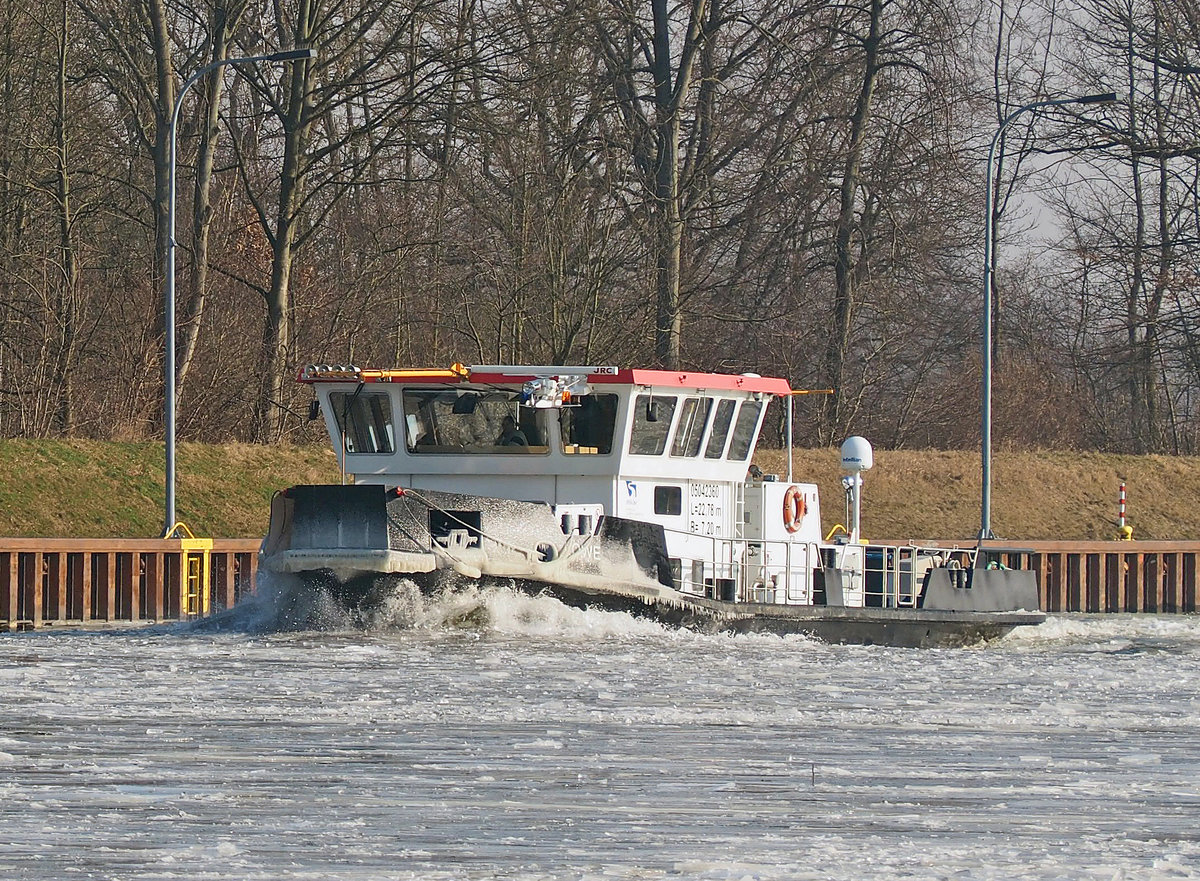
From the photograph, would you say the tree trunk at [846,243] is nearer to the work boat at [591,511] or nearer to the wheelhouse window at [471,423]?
the work boat at [591,511]

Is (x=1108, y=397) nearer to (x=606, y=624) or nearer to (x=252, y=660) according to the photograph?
(x=606, y=624)

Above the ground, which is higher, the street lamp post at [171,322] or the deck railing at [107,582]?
the street lamp post at [171,322]

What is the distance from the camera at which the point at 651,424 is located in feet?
67.7

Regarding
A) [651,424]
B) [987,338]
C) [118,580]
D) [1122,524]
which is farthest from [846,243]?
[651,424]

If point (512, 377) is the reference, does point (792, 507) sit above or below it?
below

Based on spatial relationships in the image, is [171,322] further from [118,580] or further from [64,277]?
[64,277]

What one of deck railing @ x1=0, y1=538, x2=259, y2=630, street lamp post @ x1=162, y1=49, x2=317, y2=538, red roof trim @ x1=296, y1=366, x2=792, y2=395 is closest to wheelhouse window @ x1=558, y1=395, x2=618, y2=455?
red roof trim @ x1=296, y1=366, x2=792, y2=395

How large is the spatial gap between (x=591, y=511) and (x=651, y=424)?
1.12m

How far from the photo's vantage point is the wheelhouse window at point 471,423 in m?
20.5

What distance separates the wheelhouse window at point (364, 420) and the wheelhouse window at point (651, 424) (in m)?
2.55

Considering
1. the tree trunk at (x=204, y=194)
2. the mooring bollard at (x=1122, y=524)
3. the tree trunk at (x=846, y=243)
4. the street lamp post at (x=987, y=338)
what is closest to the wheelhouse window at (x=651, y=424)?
the street lamp post at (x=987, y=338)

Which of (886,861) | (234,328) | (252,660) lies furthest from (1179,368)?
(886,861)

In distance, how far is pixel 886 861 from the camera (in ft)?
29.8

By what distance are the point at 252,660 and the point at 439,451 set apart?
13.2 ft
